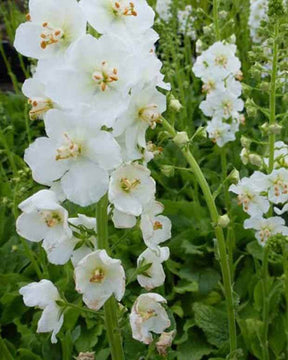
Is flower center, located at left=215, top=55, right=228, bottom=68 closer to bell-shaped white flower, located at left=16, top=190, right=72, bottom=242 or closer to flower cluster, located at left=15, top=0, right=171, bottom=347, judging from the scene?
flower cluster, located at left=15, top=0, right=171, bottom=347

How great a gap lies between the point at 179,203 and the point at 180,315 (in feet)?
2.57

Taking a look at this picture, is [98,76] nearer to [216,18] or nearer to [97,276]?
[97,276]

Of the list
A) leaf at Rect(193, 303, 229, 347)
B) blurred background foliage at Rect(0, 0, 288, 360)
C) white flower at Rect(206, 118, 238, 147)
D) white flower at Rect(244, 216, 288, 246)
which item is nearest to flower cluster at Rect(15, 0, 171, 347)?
blurred background foliage at Rect(0, 0, 288, 360)

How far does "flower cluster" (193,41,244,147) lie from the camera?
3436 mm

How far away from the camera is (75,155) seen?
1.51m

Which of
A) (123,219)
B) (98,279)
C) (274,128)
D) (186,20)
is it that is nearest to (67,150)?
(123,219)

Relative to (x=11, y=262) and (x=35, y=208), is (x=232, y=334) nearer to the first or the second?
(x=35, y=208)

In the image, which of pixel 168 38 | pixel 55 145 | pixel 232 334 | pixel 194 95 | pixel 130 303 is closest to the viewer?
pixel 55 145

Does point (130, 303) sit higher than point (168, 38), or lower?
lower

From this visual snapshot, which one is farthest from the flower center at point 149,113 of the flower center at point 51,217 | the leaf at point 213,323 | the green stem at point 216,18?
the green stem at point 216,18

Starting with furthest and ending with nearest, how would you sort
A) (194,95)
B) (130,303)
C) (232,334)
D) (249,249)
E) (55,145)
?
(194,95) → (249,249) → (130,303) → (232,334) → (55,145)

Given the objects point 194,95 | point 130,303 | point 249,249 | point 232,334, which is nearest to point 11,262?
point 130,303

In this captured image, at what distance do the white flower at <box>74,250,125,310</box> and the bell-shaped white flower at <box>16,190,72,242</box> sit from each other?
10cm

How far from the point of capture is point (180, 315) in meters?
3.10
